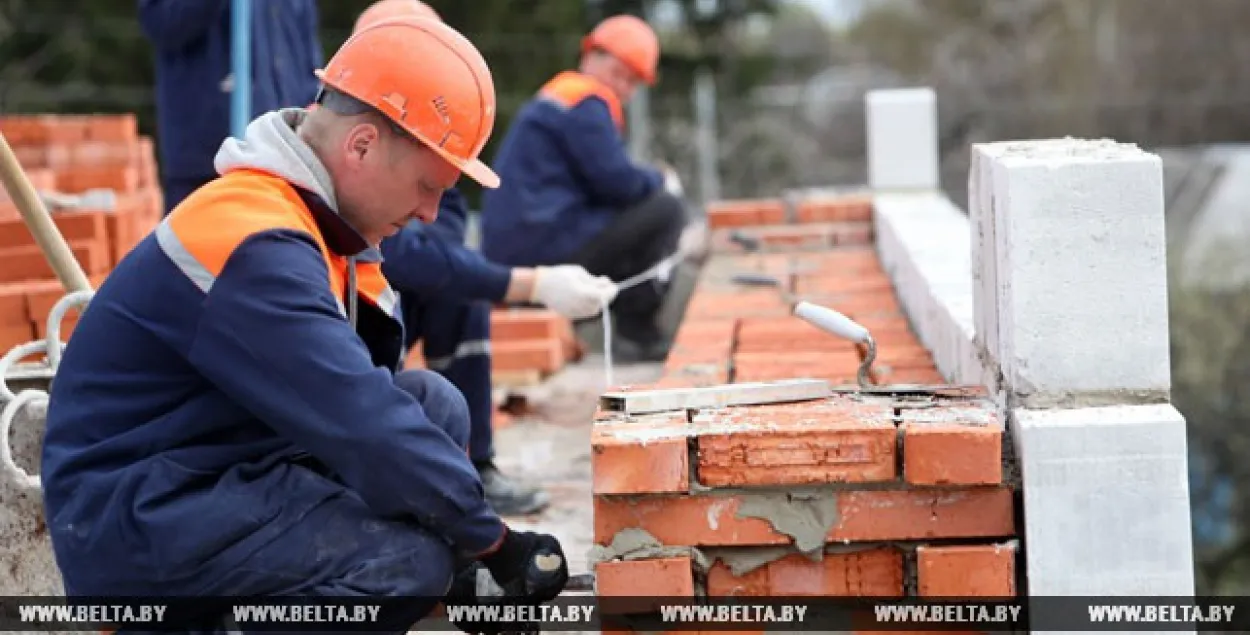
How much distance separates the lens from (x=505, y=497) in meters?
4.91

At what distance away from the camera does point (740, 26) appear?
17.6m

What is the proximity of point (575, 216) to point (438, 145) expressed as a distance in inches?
174

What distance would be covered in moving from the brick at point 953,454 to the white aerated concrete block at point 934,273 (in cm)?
52

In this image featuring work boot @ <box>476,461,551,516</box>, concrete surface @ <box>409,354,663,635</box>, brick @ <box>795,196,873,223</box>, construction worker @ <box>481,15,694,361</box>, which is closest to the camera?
concrete surface @ <box>409,354,663,635</box>

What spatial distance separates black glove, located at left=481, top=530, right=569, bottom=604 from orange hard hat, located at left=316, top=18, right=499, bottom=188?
0.65 meters

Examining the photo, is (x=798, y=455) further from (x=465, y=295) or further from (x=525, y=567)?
(x=465, y=295)

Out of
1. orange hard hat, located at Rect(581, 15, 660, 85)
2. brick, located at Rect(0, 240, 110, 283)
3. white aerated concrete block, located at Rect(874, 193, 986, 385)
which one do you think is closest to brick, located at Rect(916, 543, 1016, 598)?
white aerated concrete block, located at Rect(874, 193, 986, 385)

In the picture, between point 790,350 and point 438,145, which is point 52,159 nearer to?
point 790,350

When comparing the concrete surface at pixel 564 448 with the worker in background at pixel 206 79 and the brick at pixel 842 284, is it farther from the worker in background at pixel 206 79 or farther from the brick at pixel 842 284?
the worker in background at pixel 206 79

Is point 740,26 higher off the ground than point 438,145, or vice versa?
point 740,26

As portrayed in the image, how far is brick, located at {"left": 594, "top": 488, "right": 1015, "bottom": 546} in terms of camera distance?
3.18 m

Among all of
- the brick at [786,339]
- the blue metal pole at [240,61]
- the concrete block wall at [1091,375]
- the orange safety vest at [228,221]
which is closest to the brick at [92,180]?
the blue metal pole at [240,61]

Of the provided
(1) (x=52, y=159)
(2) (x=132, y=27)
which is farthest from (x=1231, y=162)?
(1) (x=52, y=159)

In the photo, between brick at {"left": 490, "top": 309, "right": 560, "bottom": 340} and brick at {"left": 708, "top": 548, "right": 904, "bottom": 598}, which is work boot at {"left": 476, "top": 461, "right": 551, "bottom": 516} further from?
brick at {"left": 490, "top": 309, "right": 560, "bottom": 340}
